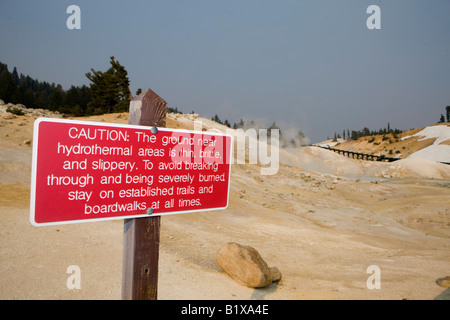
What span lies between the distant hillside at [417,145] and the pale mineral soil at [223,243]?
5207 centimetres

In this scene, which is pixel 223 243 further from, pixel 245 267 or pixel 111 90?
pixel 111 90

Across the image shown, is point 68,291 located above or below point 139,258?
below

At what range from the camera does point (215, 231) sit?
960cm

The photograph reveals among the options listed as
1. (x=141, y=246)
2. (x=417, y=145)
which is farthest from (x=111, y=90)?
(x=417, y=145)

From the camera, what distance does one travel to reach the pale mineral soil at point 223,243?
5008mm

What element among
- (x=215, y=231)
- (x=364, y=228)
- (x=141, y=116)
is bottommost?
(x=364, y=228)

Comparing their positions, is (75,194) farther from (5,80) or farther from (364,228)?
(5,80)

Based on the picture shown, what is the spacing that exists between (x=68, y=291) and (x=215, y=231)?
218 inches

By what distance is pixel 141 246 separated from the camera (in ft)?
8.93

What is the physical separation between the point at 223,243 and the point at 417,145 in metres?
80.6

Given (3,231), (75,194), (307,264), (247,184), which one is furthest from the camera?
(247,184)

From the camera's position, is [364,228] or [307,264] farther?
[364,228]

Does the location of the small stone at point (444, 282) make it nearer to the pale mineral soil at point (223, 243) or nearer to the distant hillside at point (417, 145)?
the pale mineral soil at point (223, 243)
